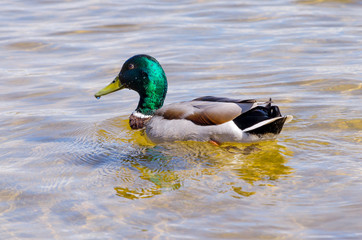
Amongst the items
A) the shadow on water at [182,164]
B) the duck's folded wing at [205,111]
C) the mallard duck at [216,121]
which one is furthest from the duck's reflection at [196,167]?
the duck's folded wing at [205,111]

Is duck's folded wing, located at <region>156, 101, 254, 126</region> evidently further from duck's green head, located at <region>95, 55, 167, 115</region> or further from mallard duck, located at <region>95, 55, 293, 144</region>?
duck's green head, located at <region>95, 55, 167, 115</region>

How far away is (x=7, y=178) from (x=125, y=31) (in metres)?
6.70

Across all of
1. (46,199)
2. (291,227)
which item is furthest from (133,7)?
(291,227)

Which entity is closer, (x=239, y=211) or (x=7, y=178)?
(x=239, y=211)

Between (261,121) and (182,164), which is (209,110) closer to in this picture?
(261,121)

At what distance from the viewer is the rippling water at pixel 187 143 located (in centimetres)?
482

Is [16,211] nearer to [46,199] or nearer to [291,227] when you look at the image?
[46,199]

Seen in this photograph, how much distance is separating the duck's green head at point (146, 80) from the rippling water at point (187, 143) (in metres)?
0.40

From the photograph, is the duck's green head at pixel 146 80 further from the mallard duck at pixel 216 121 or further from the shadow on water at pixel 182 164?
the shadow on water at pixel 182 164

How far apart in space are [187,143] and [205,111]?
0.39 meters

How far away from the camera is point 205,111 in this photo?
6.50 meters

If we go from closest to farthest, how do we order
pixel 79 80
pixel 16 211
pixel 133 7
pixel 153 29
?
pixel 16 211
pixel 79 80
pixel 153 29
pixel 133 7

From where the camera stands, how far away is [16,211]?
508 cm

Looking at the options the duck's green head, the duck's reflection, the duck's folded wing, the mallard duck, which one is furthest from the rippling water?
the duck's green head
